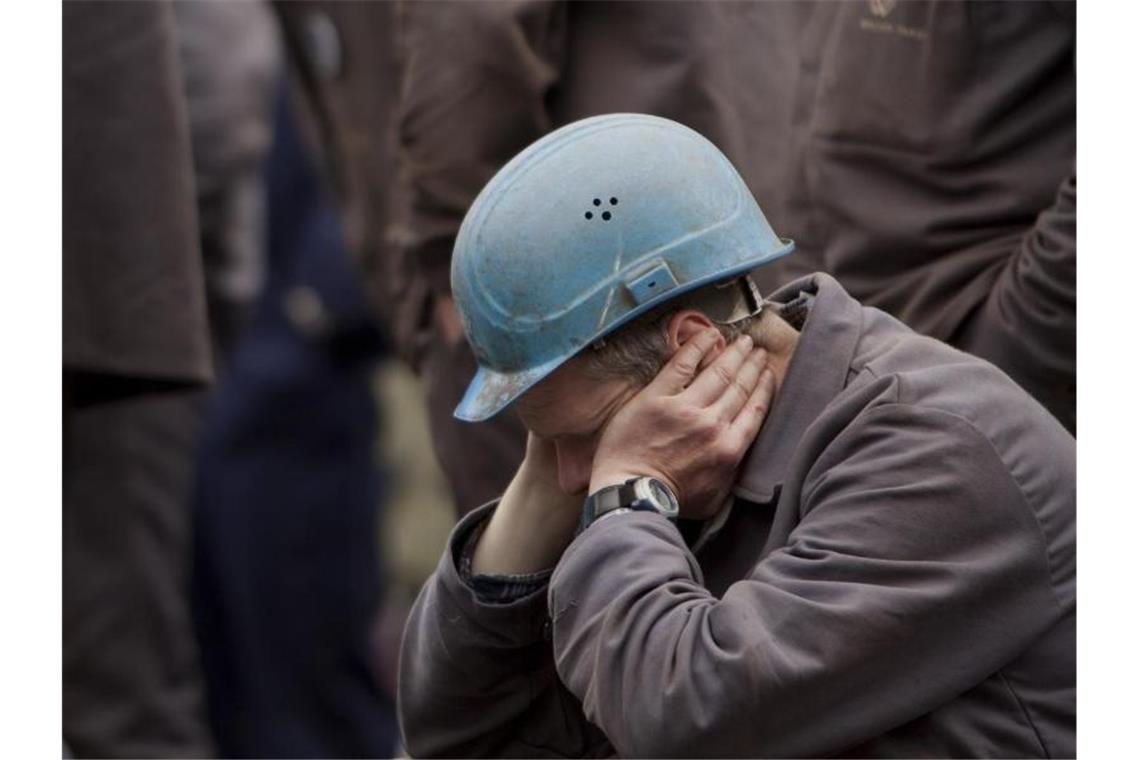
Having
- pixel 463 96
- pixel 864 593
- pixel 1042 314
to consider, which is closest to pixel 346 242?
pixel 463 96

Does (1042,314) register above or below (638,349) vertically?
below

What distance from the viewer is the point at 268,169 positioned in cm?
790

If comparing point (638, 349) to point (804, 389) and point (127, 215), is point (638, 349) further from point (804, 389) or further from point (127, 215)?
point (127, 215)

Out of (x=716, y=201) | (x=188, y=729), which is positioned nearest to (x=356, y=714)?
(x=188, y=729)

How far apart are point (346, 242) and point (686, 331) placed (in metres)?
4.57

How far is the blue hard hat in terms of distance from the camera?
3.23m

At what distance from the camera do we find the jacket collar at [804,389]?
326 cm

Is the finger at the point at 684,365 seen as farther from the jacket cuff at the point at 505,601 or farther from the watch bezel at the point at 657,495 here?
the jacket cuff at the point at 505,601

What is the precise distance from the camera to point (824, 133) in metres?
4.45

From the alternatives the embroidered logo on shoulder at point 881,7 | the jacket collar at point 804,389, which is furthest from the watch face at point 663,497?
the embroidered logo on shoulder at point 881,7

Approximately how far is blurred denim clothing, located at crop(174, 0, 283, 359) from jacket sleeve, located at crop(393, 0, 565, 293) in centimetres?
123

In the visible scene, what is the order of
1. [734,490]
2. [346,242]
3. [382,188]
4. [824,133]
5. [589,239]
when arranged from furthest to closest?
1. [346,242]
2. [382,188]
3. [824,133]
4. [734,490]
5. [589,239]

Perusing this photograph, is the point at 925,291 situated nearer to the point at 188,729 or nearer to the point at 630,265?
the point at 630,265

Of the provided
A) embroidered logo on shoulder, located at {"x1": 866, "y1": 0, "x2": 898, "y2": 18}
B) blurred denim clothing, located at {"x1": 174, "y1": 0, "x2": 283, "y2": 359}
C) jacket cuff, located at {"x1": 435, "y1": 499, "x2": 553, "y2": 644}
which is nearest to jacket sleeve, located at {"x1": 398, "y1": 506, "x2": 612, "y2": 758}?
jacket cuff, located at {"x1": 435, "y1": 499, "x2": 553, "y2": 644}
